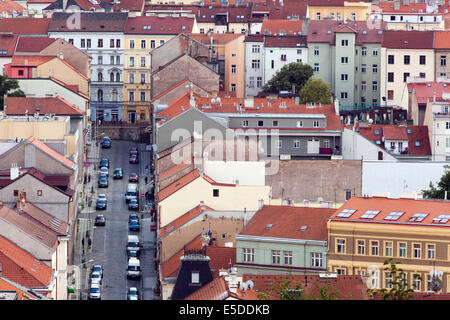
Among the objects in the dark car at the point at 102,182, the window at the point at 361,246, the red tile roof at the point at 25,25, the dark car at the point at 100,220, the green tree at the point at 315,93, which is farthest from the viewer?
the red tile roof at the point at 25,25

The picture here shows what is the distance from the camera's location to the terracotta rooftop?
161 feet

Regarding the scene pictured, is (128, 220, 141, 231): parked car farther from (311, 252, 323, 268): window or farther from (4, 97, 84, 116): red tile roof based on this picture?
(311, 252, 323, 268): window

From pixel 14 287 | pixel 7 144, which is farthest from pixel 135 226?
pixel 14 287

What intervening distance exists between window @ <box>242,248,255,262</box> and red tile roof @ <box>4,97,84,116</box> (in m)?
35.8

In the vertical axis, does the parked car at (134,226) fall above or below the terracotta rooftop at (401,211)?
below

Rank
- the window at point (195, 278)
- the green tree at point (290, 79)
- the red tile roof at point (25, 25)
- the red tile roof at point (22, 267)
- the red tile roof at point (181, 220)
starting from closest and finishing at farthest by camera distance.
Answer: the red tile roof at point (22, 267) → the window at point (195, 278) → the red tile roof at point (181, 220) → the green tree at point (290, 79) → the red tile roof at point (25, 25)

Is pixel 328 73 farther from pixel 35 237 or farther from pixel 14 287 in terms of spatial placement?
pixel 14 287

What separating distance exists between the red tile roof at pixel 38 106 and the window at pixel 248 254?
3576 centimetres

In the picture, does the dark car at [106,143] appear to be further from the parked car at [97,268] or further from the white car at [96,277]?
the white car at [96,277]

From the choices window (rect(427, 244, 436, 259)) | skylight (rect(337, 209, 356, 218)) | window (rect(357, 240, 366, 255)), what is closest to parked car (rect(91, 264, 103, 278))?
skylight (rect(337, 209, 356, 218))

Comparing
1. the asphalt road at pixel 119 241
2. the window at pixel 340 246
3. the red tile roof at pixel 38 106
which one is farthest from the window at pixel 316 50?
the window at pixel 340 246

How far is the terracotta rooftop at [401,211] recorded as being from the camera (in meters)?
49.1

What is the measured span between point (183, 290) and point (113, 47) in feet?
232

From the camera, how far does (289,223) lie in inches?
2057
